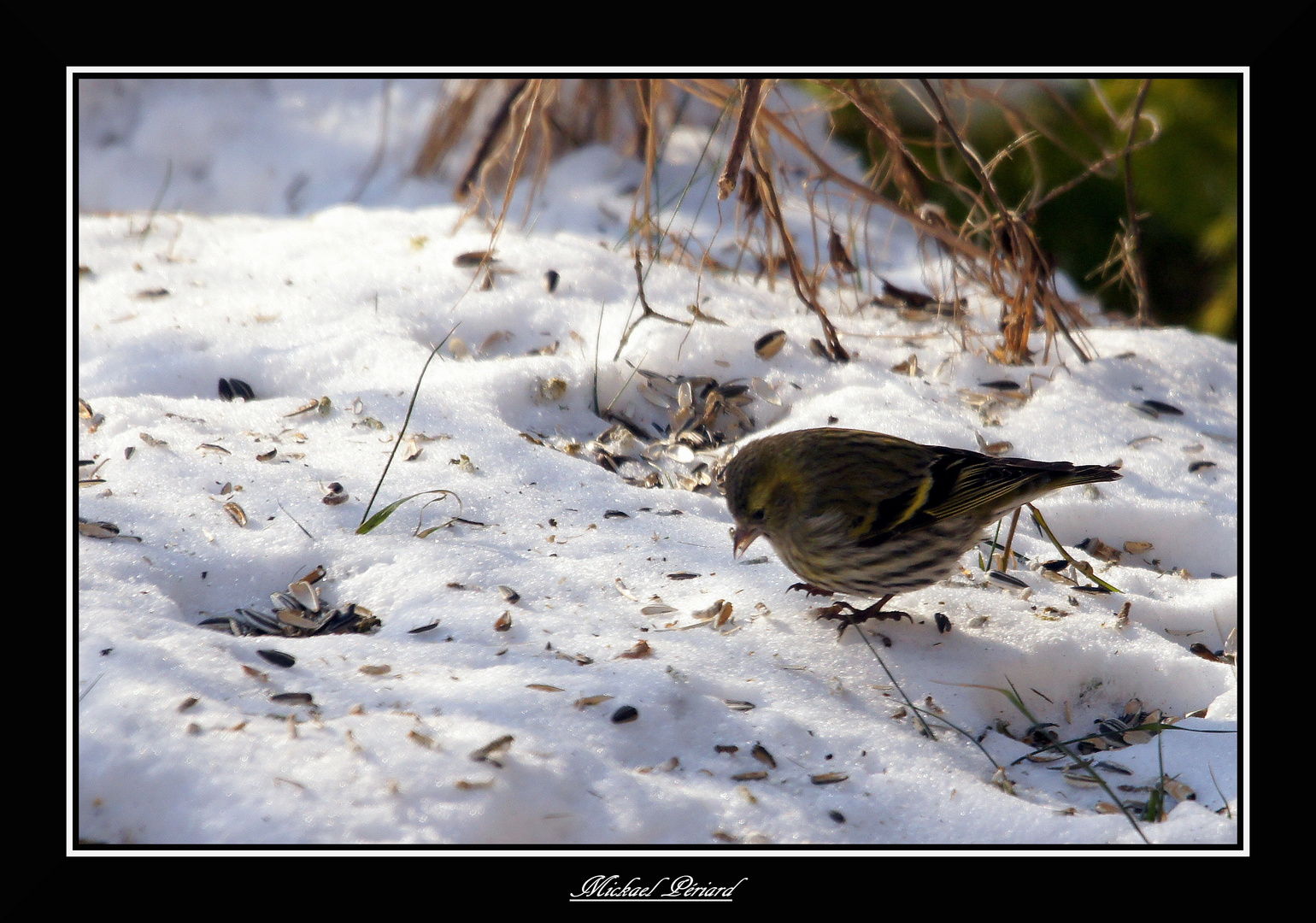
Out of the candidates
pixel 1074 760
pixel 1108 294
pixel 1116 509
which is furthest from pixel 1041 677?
pixel 1108 294

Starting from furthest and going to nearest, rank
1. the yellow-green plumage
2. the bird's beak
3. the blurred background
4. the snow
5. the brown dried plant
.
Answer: the blurred background → the brown dried plant → the bird's beak → the yellow-green plumage → the snow

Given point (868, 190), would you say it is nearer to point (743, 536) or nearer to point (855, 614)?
point (743, 536)

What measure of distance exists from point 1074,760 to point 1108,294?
6508mm

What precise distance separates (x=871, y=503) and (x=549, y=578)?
36.6 inches

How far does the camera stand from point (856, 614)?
9.56 feet

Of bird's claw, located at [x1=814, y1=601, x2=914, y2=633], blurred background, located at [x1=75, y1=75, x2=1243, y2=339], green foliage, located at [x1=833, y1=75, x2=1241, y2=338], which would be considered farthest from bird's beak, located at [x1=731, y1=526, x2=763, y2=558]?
green foliage, located at [x1=833, y1=75, x2=1241, y2=338]

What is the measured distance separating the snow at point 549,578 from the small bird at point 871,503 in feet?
0.55

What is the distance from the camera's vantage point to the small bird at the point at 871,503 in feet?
9.49

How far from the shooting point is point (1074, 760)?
255 cm

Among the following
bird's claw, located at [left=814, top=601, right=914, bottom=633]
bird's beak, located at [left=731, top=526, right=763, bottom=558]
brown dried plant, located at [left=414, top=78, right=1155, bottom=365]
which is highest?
brown dried plant, located at [left=414, top=78, right=1155, bottom=365]

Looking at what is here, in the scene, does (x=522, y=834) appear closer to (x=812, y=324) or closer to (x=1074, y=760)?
(x=1074, y=760)

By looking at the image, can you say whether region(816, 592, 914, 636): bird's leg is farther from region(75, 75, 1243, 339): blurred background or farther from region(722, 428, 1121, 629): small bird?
region(75, 75, 1243, 339): blurred background

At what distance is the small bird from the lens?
2893mm
